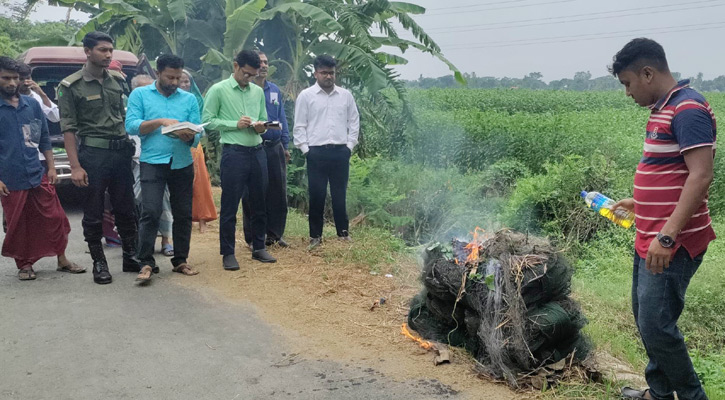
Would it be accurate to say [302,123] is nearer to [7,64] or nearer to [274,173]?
[274,173]

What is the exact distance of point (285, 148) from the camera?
7598mm

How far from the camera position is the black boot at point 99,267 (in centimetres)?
602

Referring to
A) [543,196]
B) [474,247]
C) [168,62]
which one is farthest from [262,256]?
[543,196]

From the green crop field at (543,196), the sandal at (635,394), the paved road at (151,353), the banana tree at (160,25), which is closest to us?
the sandal at (635,394)

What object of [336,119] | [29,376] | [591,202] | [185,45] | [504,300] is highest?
[185,45]

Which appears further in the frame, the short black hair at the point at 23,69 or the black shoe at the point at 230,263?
the black shoe at the point at 230,263

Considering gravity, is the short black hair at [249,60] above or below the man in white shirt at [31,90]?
above

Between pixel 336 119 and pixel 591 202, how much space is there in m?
3.50

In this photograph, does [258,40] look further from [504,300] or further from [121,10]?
[504,300]

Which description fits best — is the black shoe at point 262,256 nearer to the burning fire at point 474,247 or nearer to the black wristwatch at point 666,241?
the burning fire at point 474,247

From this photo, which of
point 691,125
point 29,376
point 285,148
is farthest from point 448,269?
point 285,148

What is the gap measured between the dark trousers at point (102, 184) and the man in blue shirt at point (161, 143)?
0.27 meters

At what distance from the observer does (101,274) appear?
19.9ft

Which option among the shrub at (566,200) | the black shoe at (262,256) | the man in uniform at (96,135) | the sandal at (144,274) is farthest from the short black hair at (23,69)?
the shrub at (566,200)
